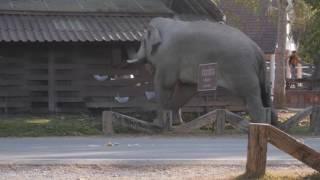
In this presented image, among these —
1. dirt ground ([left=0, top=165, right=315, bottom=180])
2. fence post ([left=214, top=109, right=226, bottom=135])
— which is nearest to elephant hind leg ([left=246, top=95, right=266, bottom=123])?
fence post ([left=214, top=109, right=226, bottom=135])

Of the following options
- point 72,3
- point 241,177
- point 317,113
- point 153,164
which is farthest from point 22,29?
point 241,177

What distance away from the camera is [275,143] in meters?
9.83

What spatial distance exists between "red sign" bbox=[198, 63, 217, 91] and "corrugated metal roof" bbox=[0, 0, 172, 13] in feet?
18.6

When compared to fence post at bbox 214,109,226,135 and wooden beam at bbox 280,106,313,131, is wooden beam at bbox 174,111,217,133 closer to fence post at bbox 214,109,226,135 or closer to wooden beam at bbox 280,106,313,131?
fence post at bbox 214,109,226,135

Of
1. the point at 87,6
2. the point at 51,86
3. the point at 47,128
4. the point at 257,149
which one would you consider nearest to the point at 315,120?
the point at 47,128

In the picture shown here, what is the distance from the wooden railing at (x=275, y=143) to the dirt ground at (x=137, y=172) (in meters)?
0.43

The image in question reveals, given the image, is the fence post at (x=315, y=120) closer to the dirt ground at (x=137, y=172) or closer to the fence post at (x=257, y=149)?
the dirt ground at (x=137, y=172)

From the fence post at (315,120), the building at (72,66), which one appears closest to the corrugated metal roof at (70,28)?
the building at (72,66)

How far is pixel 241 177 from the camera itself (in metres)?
9.98

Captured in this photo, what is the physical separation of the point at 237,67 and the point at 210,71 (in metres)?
0.66

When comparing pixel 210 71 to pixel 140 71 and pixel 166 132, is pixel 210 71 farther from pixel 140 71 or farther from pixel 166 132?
pixel 140 71

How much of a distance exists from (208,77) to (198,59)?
75 centimetres

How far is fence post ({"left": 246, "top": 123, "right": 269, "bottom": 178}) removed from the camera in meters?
9.70

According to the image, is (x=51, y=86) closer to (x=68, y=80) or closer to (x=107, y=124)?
(x=68, y=80)
